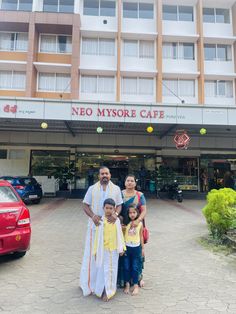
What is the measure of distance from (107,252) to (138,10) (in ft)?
71.5

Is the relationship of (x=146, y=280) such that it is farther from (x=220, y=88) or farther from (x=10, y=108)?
(x=220, y=88)

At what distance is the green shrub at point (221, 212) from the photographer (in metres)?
6.10

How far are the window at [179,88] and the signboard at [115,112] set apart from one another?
9070 mm

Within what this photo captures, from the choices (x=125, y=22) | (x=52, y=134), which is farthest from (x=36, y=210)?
(x=125, y=22)

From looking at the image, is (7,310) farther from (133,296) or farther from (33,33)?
(33,33)

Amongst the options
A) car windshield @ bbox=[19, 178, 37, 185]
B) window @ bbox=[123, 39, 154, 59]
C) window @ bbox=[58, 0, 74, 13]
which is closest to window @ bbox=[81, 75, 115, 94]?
Result: window @ bbox=[123, 39, 154, 59]

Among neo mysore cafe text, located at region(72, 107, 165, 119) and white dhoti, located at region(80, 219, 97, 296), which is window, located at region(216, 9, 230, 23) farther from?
white dhoti, located at region(80, 219, 97, 296)

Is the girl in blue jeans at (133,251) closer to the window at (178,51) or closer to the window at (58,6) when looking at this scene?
the window at (178,51)

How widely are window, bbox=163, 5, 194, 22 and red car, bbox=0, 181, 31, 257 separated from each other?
824 inches

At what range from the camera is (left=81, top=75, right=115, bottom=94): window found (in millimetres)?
19875

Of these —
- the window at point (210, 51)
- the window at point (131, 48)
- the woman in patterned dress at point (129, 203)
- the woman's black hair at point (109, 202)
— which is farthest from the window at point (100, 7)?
the woman's black hair at point (109, 202)

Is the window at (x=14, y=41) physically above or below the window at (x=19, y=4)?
below

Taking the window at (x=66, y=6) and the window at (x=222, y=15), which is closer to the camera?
the window at (x=66, y=6)

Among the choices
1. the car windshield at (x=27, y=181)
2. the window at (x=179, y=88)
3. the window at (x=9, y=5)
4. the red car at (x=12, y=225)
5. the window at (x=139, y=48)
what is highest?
the window at (x=9, y=5)
